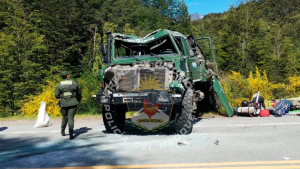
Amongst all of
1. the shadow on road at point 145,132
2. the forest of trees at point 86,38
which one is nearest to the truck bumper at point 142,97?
the shadow on road at point 145,132

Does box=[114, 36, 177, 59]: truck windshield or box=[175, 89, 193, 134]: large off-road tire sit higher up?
box=[114, 36, 177, 59]: truck windshield

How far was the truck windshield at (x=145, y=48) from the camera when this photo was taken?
24.7ft

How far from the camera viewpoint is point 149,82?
645cm

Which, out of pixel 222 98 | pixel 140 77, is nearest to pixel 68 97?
pixel 140 77

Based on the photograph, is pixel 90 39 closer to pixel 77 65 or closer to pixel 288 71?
pixel 77 65

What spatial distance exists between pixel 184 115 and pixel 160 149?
146 centimetres

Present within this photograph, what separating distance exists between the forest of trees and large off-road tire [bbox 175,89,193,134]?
10.6 metres

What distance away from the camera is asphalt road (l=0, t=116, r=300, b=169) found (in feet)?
14.4

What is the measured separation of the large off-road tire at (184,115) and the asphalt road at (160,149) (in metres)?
0.22

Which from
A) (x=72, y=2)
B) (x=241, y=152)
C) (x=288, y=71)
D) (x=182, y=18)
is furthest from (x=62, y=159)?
(x=182, y=18)

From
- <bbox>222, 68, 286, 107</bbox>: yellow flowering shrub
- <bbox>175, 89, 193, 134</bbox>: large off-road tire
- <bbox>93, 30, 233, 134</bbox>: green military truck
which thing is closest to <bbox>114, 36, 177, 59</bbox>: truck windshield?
<bbox>93, 30, 233, 134</bbox>: green military truck

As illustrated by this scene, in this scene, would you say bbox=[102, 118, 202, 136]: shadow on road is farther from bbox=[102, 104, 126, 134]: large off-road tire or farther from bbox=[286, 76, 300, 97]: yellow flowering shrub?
bbox=[286, 76, 300, 97]: yellow flowering shrub

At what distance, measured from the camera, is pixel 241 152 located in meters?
4.89

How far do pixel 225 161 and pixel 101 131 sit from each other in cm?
413
